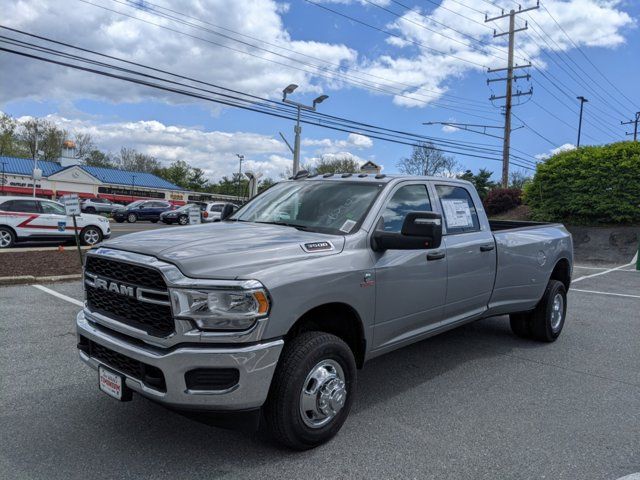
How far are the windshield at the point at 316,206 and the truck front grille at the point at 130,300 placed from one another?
1.34 m

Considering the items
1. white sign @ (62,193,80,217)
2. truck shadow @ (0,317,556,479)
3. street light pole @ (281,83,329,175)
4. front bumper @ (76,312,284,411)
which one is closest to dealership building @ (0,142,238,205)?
street light pole @ (281,83,329,175)

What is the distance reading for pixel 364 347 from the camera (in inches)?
141

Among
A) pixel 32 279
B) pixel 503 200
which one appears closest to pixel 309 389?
pixel 32 279

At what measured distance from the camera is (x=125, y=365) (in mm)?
2988

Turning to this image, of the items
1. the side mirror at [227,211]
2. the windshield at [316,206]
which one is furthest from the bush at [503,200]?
the windshield at [316,206]

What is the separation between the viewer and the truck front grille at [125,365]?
277cm

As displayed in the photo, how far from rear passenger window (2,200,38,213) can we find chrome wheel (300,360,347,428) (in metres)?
14.9

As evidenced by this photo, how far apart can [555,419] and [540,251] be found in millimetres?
2426

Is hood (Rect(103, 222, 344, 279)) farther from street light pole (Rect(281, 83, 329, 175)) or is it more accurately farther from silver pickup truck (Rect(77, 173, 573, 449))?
street light pole (Rect(281, 83, 329, 175))

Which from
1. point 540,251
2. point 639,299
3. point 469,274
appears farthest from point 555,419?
point 639,299

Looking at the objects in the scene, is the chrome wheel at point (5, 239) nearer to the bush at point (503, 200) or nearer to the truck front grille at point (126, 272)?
the truck front grille at point (126, 272)

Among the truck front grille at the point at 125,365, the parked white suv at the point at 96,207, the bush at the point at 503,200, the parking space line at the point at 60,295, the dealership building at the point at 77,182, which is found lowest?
the parking space line at the point at 60,295

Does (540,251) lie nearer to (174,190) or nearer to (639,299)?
(639,299)

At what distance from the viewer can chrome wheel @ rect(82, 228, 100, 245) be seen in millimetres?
16062
